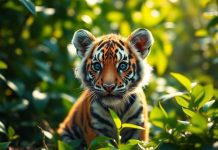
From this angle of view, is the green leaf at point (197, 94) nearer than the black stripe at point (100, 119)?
Yes

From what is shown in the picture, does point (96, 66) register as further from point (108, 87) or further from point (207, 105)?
point (207, 105)

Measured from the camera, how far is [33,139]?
22.8 feet

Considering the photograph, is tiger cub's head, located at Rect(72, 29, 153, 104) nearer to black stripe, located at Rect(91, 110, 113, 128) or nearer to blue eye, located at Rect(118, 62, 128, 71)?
blue eye, located at Rect(118, 62, 128, 71)

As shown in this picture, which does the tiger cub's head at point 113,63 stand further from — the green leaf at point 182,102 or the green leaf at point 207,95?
the green leaf at point 207,95

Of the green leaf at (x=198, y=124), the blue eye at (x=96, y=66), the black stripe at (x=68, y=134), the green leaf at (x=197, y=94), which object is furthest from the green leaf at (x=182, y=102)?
the black stripe at (x=68, y=134)

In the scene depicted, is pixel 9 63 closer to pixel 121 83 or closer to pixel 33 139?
pixel 33 139

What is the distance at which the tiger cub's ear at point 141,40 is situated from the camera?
5.73 metres

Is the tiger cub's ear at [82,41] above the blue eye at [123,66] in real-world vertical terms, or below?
above

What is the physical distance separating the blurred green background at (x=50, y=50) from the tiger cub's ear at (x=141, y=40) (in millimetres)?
953

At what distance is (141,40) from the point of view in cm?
581

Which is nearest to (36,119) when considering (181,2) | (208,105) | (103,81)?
(103,81)

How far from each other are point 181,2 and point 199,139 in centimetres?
862

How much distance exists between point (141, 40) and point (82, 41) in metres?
0.61

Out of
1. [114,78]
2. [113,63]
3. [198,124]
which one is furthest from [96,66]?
[198,124]
